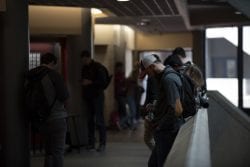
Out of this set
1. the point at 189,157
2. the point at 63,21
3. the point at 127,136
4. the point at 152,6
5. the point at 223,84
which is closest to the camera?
the point at 189,157

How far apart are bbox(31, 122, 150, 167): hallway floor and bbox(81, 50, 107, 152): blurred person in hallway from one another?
39 centimetres

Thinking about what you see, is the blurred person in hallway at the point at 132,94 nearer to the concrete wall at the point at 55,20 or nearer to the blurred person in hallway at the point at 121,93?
the blurred person in hallway at the point at 121,93

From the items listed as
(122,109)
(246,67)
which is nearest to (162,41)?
(246,67)

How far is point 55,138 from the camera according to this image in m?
7.21

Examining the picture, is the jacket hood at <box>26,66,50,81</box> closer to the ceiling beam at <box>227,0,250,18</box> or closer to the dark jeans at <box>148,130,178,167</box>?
the dark jeans at <box>148,130,178,167</box>

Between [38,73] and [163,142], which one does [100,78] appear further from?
[163,142]

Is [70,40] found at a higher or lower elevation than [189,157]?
higher

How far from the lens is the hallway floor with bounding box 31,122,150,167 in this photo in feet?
31.8

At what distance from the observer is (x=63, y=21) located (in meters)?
11.6

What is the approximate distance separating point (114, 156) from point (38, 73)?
12.2ft

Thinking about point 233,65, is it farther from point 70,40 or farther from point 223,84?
point 70,40

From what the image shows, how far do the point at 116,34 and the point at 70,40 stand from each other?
5.33m

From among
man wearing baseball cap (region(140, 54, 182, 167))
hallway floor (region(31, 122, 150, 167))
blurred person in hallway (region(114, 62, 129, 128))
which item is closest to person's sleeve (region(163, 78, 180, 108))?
man wearing baseball cap (region(140, 54, 182, 167))

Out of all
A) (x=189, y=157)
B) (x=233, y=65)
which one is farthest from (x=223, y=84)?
(x=189, y=157)
